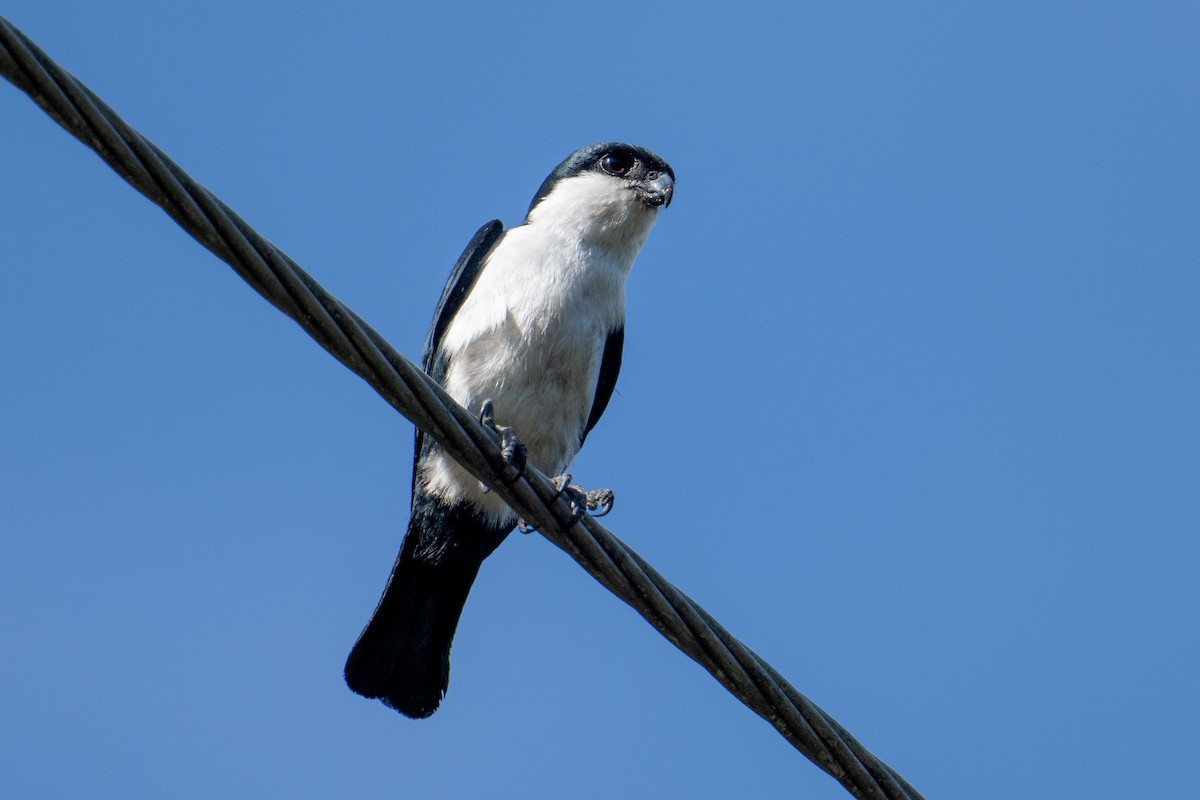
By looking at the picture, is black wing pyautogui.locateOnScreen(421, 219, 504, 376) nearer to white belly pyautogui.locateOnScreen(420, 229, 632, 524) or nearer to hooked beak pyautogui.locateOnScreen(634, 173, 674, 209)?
white belly pyautogui.locateOnScreen(420, 229, 632, 524)

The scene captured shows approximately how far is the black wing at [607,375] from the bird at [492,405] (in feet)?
0.08

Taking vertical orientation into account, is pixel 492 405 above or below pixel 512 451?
above

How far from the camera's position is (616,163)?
21.4ft

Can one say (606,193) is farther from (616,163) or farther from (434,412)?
(434,412)

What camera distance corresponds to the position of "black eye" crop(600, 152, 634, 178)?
21.2ft

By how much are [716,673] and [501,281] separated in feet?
8.20

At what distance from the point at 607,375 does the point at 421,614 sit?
1326 millimetres

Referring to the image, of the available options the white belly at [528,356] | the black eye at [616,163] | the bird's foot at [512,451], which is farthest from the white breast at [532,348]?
the bird's foot at [512,451]

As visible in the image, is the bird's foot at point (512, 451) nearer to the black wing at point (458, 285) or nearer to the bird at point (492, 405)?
the bird at point (492, 405)

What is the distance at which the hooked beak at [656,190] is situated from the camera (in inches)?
248

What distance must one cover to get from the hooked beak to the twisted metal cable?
2.70 meters

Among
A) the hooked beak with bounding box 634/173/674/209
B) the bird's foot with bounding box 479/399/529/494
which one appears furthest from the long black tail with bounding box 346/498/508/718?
the hooked beak with bounding box 634/173/674/209

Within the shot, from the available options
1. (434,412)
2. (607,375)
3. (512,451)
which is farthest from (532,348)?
(434,412)

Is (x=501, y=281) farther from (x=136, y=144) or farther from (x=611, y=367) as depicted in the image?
(x=136, y=144)
